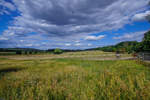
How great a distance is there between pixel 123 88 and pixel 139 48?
23537 millimetres

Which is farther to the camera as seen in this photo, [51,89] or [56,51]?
[56,51]

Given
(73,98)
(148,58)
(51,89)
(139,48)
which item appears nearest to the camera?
(73,98)

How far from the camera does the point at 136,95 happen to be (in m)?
2.56

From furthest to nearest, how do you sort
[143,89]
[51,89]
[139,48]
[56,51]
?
[56,51]
[139,48]
[51,89]
[143,89]

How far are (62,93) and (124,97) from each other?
2.20m

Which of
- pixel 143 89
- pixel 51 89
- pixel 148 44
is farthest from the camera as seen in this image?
pixel 148 44

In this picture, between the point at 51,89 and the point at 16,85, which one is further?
the point at 16,85

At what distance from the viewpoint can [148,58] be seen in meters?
15.8

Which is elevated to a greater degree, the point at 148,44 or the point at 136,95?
the point at 148,44

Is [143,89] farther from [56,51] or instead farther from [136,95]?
[56,51]

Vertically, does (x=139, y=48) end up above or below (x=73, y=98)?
above

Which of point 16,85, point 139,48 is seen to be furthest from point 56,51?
point 16,85

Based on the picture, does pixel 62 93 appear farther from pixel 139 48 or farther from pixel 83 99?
pixel 139 48

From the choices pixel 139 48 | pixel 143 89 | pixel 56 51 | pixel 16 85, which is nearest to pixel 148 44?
pixel 139 48
